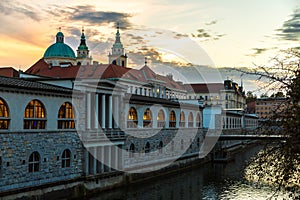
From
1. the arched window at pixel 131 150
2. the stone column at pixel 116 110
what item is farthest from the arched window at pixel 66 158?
the arched window at pixel 131 150

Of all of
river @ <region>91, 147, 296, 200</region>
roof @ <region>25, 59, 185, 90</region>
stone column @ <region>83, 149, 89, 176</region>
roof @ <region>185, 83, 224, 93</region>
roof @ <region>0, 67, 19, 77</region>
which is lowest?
river @ <region>91, 147, 296, 200</region>

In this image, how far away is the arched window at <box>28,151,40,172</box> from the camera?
28.5m

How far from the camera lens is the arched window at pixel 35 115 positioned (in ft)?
93.5

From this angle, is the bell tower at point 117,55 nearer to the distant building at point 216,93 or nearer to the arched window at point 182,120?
the distant building at point 216,93

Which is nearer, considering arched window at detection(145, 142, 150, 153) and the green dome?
arched window at detection(145, 142, 150, 153)

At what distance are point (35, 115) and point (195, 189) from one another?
683 inches

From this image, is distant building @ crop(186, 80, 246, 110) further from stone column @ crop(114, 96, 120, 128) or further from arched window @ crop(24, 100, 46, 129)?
arched window @ crop(24, 100, 46, 129)

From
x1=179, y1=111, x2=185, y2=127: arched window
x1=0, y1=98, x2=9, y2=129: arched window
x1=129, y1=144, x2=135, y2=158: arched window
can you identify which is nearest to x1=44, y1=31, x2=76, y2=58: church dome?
x1=179, y1=111, x2=185, y2=127: arched window

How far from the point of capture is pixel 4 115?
26688mm

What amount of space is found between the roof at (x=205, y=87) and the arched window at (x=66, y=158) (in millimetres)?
112867

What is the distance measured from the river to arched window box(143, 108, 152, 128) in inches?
231

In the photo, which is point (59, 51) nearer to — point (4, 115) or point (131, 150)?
point (131, 150)

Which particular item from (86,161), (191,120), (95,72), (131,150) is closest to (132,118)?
(131,150)

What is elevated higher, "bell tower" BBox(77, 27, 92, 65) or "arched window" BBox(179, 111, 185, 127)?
"bell tower" BBox(77, 27, 92, 65)
